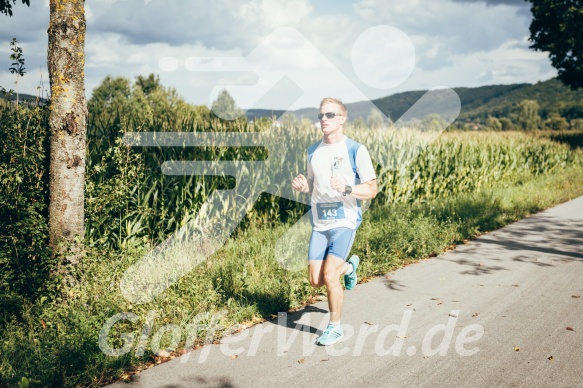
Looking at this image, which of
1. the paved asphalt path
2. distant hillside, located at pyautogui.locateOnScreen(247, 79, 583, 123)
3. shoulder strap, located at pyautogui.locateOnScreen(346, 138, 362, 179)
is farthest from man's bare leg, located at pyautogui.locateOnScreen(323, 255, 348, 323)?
distant hillside, located at pyautogui.locateOnScreen(247, 79, 583, 123)

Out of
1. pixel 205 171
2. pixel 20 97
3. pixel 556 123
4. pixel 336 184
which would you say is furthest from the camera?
pixel 556 123

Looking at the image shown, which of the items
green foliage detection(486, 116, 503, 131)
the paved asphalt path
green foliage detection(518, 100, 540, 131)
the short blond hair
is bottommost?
the paved asphalt path

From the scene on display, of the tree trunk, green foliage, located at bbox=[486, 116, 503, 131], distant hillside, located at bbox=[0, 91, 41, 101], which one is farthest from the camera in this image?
green foliage, located at bbox=[486, 116, 503, 131]

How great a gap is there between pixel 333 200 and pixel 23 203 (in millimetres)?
3384

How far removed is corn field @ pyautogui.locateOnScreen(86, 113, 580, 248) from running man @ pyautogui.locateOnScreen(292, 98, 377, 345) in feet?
9.42

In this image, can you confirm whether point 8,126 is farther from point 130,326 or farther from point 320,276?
point 320,276

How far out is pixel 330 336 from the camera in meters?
4.41

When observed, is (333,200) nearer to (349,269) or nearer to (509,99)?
(349,269)

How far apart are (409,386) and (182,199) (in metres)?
5.35

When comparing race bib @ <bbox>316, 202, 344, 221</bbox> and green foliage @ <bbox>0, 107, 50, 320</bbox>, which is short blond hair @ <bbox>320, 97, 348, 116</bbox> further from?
green foliage @ <bbox>0, 107, 50, 320</bbox>

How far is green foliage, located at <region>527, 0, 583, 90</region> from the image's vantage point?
32438mm

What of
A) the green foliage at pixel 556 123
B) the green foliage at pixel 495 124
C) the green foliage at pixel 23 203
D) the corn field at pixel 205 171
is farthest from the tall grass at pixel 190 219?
the green foliage at pixel 556 123

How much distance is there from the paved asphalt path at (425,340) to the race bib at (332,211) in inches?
45.0

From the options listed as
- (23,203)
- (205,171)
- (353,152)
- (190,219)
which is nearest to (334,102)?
(353,152)
